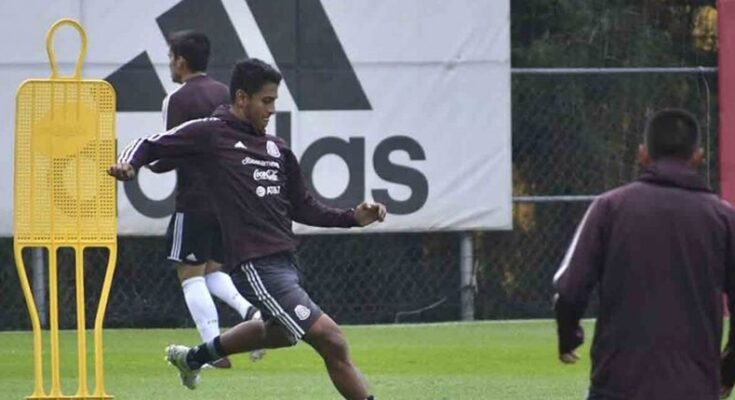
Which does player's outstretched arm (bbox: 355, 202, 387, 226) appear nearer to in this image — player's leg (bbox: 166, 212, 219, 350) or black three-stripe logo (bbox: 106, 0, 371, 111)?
player's leg (bbox: 166, 212, 219, 350)

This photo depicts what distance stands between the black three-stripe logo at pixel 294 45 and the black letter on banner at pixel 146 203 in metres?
1.18

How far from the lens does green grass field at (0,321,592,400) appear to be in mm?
11281

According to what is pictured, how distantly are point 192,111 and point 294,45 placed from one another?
4.27 meters

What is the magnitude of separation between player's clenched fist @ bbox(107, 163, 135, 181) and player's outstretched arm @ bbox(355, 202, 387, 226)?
109 cm

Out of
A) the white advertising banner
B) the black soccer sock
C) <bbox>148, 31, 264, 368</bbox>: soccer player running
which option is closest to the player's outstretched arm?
the black soccer sock

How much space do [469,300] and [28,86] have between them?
7.96m

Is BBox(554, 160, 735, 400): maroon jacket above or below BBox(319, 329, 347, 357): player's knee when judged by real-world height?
above

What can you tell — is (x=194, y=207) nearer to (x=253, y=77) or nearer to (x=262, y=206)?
(x=253, y=77)

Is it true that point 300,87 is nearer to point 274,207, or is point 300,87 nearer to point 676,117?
point 274,207

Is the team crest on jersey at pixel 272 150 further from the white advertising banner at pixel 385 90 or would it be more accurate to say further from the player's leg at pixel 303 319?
the white advertising banner at pixel 385 90

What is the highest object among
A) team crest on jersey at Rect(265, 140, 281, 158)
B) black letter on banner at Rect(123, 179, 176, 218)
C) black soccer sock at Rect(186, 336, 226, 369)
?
team crest on jersey at Rect(265, 140, 281, 158)

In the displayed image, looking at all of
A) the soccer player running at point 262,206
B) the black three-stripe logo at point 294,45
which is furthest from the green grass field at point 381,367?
the black three-stripe logo at point 294,45

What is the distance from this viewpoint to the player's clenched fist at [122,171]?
8961 mm

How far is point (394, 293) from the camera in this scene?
56.0ft
